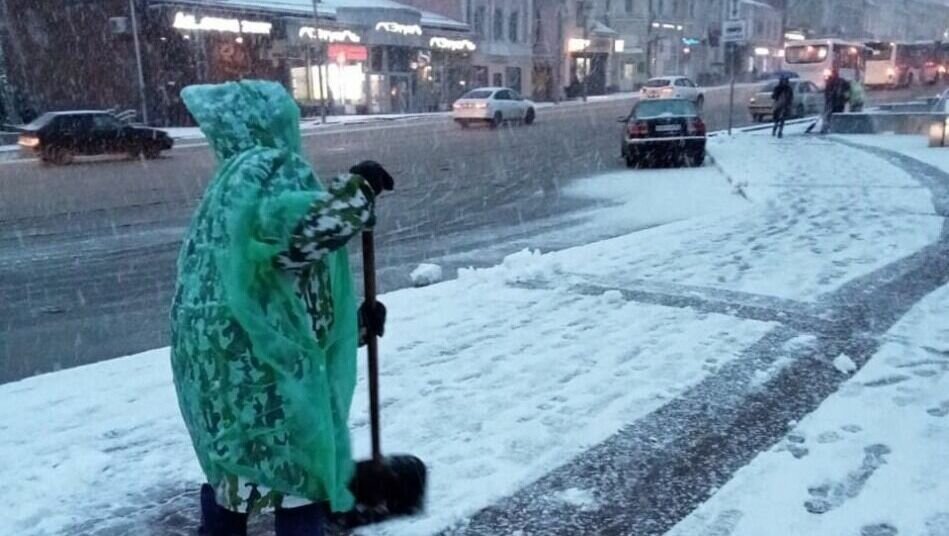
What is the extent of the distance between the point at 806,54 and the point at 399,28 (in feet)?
68.7

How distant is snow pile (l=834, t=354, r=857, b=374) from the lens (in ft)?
17.3

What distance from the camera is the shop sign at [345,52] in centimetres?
3956

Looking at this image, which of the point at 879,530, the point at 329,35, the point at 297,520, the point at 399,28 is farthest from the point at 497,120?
the point at 297,520

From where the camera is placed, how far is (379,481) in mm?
2674

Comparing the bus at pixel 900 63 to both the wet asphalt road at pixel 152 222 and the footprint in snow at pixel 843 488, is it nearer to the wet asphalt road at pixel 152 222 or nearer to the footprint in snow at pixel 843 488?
the wet asphalt road at pixel 152 222

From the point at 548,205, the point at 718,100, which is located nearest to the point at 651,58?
the point at 718,100

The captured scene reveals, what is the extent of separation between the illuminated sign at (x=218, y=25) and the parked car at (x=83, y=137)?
36.4 feet

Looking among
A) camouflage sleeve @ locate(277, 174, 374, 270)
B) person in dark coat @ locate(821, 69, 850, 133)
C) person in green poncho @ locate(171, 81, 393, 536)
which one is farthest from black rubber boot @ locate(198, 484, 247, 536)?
person in dark coat @ locate(821, 69, 850, 133)

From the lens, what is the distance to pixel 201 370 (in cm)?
224

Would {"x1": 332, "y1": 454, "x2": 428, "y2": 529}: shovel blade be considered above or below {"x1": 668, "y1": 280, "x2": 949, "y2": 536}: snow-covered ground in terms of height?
above

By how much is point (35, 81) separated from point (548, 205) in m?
24.0

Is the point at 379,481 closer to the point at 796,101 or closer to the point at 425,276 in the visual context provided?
the point at 425,276

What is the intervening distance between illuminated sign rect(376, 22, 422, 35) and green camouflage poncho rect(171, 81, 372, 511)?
40086 mm

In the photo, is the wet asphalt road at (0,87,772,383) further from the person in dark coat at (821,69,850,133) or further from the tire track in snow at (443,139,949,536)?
the person in dark coat at (821,69,850,133)
